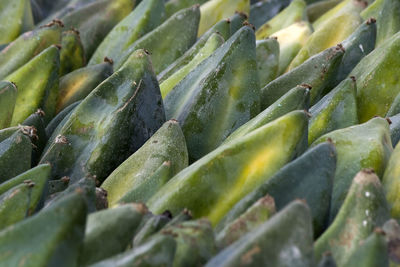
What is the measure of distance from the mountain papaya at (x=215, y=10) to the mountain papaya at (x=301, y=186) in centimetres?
88

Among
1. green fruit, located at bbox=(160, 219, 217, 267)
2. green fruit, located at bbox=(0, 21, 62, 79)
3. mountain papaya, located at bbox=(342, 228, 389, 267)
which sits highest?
green fruit, located at bbox=(0, 21, 62, 79)

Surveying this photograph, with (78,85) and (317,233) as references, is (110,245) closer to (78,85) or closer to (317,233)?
(317,233)

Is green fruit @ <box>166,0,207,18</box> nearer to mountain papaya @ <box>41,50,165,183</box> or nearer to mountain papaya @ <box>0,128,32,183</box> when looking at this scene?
mountain papaya @ <box>41,50,165,183</box>

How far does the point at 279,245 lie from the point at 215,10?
111 centimetres

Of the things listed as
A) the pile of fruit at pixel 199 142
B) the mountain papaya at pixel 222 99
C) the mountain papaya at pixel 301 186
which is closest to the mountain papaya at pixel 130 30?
the pile of fruit at pixel 199 142

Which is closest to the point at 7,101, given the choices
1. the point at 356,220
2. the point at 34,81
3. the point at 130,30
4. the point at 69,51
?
the point at 34,81

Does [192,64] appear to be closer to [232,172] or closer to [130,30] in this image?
[130,30]

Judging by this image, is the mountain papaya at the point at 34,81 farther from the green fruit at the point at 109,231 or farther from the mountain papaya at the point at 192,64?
the green fruit at the point at 109,231

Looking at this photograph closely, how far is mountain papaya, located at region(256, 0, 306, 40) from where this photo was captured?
5.63 feet

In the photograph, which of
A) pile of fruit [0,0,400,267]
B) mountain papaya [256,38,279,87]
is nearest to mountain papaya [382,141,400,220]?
pile of fruit [0,0,400,267]

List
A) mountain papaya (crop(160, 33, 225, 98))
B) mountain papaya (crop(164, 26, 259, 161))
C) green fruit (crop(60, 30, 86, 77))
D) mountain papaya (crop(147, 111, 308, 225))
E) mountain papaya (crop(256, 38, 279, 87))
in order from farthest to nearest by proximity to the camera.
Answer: green fruit (crop(60, 30, 86, 77)) → mountain papaya (crop(256, 38, 279, 87)) → mountain papaya (crop(160, 33, 225, 98)) → mountain papaya (crop(164, 26, 259, 161)) → mountain papaya (crop(147, 111, 308, 225))

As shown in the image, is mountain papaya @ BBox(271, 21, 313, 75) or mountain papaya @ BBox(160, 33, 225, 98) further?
mountain papaya @ BBox(271, 21, 313, 75)

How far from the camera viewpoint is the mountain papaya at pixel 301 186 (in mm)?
843

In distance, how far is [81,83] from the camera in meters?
1.37
